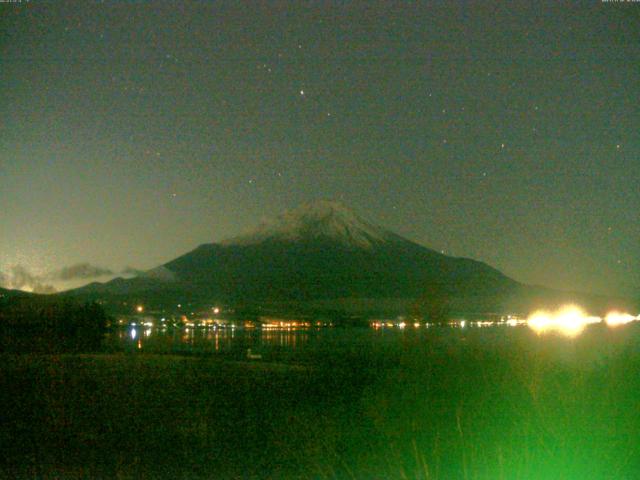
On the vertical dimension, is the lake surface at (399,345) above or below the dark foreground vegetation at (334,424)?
above

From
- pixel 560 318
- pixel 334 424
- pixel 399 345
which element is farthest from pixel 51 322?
pixel 560 318

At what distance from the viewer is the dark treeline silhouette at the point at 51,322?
51375 millimetres

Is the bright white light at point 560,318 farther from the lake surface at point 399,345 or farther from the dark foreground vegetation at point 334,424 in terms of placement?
the dark foreground vegetation at point 334,424

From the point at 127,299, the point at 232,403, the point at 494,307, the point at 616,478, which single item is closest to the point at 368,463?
the point at 616,478

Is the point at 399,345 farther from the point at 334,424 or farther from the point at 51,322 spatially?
the point at 334,424

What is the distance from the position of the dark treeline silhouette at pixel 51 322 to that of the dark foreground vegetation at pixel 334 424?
96.2 feet

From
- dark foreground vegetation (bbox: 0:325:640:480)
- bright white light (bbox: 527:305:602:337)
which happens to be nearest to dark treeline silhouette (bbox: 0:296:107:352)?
dark foreground vegetation (bbox: 0:325:640:480)

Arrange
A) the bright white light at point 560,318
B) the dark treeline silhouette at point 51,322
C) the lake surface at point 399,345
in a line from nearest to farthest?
the lake surface at point 399,345, the dark treeline silhouette at point 51,322, the bright white light at point 560,318

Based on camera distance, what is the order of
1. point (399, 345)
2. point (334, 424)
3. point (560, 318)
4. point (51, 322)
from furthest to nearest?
point (560, 318) → point (51, 322) → point (399, 345) → point (334, 424)

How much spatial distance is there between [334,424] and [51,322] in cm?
4665

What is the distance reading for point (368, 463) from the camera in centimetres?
1075

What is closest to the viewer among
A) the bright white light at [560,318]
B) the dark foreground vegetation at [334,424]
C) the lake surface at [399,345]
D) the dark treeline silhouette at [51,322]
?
the dark foreground vegetation at [334,424]

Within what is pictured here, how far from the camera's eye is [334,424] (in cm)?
1433

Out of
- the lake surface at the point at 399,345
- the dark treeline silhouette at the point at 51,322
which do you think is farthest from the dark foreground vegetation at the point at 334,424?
the dark treeline silhouette at the point at 51,322
